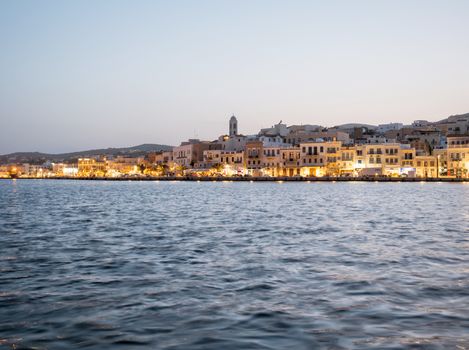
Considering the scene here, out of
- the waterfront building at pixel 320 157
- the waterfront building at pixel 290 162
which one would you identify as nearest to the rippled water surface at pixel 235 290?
the waterfront building at pixel 320 157

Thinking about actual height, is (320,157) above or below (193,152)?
below

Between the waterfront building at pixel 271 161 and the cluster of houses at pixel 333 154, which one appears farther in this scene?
the waterfront building at pixel 271 161

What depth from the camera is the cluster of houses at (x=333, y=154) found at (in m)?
101

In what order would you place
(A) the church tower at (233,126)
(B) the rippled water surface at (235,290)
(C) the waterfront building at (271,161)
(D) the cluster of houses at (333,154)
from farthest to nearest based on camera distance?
(A) the church tower at (233,126), (C) the waterfront building at (271,161), (D) the cluster of houses at (333,154), (B) the rippled water surface at (235,290)

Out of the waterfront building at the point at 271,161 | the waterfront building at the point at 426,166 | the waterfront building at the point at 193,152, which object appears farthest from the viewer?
the waterfront building at the point at 193,152

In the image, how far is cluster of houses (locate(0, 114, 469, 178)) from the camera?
10112cm

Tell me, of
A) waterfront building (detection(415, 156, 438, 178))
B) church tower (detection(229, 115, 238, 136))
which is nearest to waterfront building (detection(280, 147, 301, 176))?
waterfront building (detection(415, 156, 438, 178))

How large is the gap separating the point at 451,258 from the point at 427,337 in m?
7.69

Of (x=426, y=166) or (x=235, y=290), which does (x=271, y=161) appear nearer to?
(x=426, y=166)

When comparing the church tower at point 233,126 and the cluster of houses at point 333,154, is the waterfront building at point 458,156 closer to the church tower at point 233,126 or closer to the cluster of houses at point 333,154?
the cluster of houses at point 333,154

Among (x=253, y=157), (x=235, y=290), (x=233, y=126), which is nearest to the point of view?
(x=235, y=290)

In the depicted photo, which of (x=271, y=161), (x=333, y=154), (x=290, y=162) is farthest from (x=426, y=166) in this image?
(x=271, y=161)

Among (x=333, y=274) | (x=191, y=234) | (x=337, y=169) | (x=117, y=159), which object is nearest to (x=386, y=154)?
(x=337, y=169)

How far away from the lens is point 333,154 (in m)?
106
